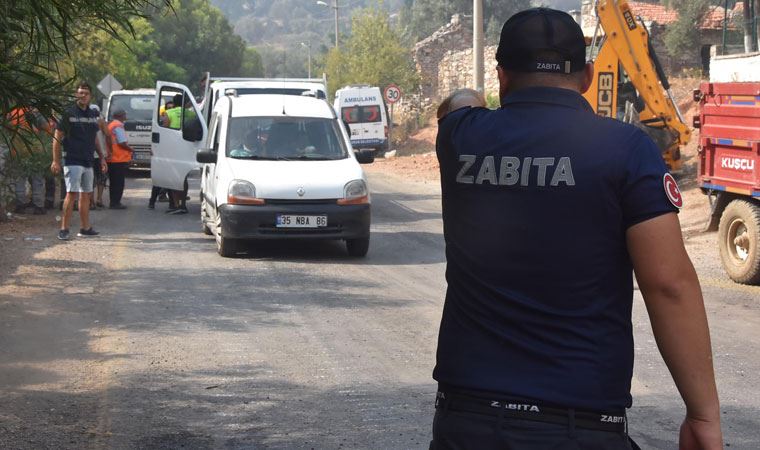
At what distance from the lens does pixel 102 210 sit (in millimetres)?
18844

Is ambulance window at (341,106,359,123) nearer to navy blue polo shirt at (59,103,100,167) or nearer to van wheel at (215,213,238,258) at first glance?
navy blue polo shirt at (59,103,100,167)

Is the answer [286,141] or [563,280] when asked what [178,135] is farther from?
[563,280]

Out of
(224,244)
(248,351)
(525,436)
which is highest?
(525,436)

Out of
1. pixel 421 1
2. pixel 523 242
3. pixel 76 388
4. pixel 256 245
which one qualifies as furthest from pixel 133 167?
pixel 421 1

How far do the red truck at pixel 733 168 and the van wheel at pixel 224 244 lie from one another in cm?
A: 557

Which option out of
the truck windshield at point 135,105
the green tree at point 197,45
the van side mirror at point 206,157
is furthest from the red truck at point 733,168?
the green tree at point 197,45

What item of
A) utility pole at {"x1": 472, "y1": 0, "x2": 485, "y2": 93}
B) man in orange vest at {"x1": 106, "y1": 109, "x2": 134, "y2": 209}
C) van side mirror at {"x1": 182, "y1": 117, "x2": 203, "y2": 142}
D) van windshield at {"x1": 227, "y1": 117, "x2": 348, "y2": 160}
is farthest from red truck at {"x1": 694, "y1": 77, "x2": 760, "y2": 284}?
utility pole at {"x1": 472, "y1": 0, "x2": 485, "y2": 93}

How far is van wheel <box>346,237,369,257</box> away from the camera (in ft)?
42.9

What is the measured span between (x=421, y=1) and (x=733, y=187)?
279ft

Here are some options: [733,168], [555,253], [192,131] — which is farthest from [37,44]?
[192,131]

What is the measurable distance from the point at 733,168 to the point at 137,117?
17.6 meters

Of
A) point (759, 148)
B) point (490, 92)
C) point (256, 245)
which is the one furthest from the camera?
point (490, 92)

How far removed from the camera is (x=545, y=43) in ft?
9.05

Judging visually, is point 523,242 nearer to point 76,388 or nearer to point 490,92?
point 76,388
